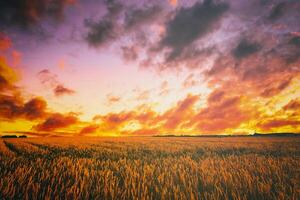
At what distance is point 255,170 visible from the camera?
4.81 meters

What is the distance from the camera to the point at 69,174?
398cm

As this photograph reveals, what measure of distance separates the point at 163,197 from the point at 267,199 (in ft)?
5.07

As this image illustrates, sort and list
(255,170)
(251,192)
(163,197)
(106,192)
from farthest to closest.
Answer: (255,170), (251,192), (106,192), (163,197)

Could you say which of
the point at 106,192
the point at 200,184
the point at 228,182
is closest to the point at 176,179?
the point at 200,184

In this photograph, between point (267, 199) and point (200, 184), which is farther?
point (200, 184)

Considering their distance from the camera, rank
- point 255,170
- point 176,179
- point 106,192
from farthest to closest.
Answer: point 255,170, point 176,179, point 106,192

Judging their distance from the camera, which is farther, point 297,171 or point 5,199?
point 297,171

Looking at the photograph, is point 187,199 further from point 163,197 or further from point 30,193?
point 30,193

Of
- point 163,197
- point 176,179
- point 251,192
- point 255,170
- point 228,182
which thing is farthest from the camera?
point 255,170

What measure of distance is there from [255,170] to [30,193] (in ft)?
15.3

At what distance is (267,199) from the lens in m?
2.88

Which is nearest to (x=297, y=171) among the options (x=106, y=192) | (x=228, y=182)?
(x=228, y=182)

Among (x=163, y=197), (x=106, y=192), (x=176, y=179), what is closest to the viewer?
(x=163, y=197)

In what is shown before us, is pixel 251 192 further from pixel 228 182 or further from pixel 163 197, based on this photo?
pixel 163 197
